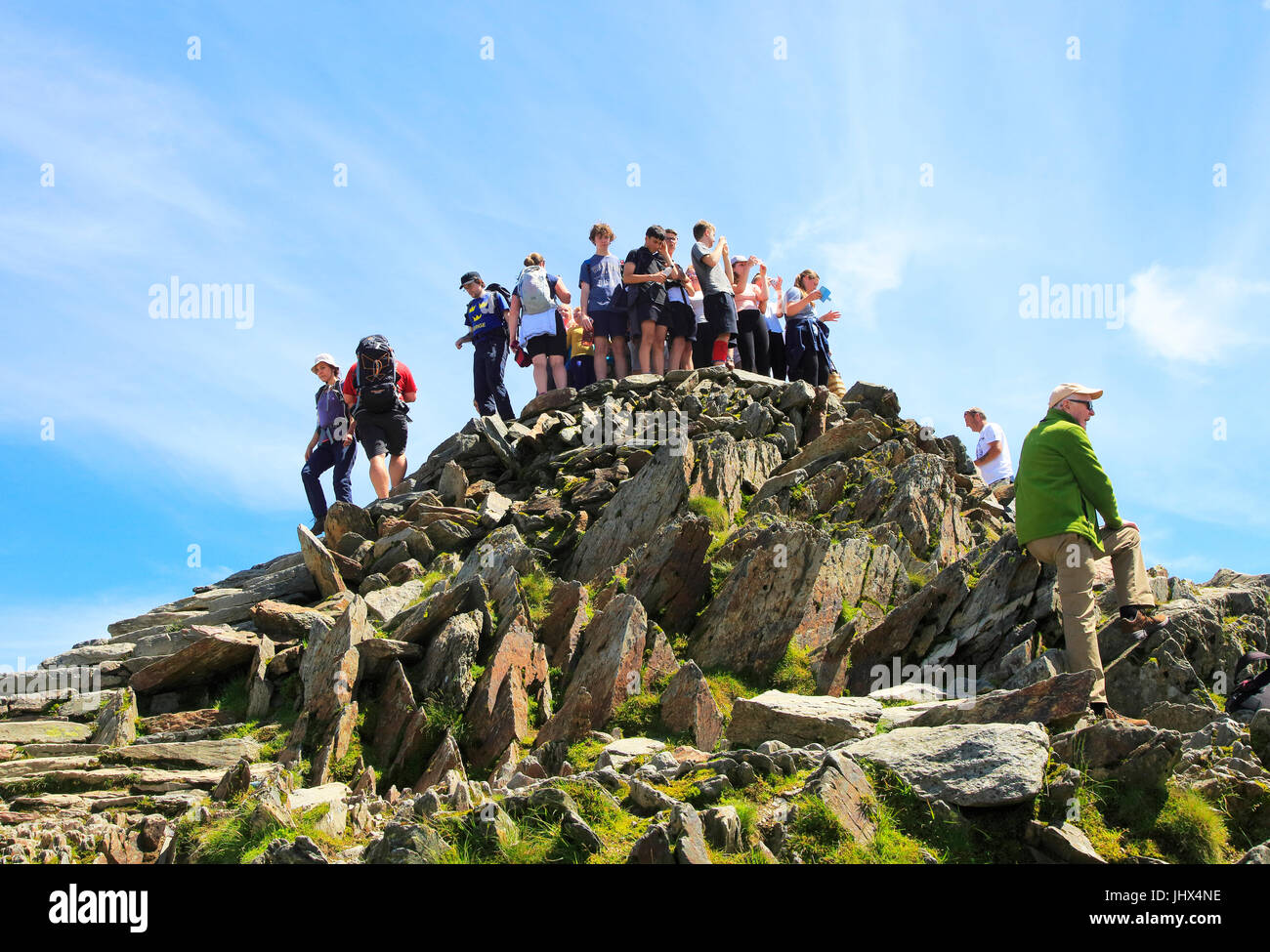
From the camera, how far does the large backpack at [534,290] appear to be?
993 inches

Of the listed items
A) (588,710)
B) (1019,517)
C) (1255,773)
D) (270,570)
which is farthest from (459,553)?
(1255,773)

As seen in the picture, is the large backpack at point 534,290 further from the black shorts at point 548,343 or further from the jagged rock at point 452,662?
the jagged rock at point 452,662

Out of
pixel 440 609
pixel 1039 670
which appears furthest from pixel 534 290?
pixel 1039 670

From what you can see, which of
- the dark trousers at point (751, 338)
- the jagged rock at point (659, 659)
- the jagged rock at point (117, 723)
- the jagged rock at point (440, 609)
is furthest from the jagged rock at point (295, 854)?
the dark trousers at point (751, 338)

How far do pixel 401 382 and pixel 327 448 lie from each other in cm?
232

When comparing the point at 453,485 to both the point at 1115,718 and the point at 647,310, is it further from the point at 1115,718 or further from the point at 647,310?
the point at 1115,718

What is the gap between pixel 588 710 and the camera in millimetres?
13484

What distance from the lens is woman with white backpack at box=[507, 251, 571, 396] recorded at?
25297 mm

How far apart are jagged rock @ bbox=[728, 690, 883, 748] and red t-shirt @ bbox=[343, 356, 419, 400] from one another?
41.8 ft

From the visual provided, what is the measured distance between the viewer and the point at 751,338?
2734 cm

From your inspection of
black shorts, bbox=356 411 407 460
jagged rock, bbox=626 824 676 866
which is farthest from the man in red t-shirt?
jagged rock, bbox=626 824 676 866

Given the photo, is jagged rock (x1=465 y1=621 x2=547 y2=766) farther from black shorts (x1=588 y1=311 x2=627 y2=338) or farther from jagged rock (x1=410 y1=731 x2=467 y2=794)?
black shorts (x1=588 y1=311 x2=627 y2=338)
